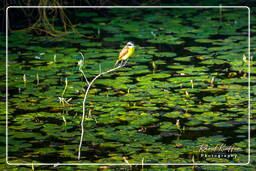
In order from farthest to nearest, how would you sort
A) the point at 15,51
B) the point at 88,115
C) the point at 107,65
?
the point at 15,51, the point at 107,65, the point at 88,115

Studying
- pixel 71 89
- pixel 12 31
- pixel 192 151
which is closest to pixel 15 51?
pixel 12 31

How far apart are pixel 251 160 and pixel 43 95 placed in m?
2.30

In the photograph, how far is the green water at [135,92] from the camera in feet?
15.3

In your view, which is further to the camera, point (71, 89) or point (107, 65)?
point (107, 65)

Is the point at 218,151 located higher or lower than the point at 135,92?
lower

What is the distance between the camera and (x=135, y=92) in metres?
5.96

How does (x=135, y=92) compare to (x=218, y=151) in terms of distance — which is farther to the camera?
(x=135, y=92)

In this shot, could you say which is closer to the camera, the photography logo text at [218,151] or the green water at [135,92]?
the photography logo text at [218,151]

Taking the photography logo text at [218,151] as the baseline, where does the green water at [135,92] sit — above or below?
above

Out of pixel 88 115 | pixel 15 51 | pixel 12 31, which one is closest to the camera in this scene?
pixel 88 115

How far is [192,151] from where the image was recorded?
180 inches

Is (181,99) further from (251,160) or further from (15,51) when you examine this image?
Result: (15,51)

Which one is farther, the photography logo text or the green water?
the green water

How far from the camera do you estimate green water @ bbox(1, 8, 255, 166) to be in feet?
15.3
